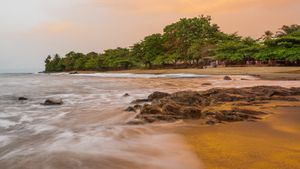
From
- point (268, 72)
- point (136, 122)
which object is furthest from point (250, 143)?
point (268, 72)

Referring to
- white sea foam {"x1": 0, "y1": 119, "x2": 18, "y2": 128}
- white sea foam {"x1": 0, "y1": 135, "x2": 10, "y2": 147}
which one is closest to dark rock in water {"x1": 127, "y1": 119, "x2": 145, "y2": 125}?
white sea foam {"x1": 0, "y1": 135, "x2": 10, "y2": 147}

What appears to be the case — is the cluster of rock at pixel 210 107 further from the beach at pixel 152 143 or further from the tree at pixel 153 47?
the tree at pixel 153 47

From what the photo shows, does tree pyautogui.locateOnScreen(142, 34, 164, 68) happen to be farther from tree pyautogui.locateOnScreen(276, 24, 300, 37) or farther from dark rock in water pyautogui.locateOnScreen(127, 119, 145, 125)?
dark rock in water pyautogui.locateOnScreen(127, 119, 145, 125)

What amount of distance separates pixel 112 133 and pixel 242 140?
2.53m

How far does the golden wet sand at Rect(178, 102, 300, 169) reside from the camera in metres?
3.86

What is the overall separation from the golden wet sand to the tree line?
104 ft

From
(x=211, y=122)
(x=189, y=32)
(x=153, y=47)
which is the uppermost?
(x=189, y=32)

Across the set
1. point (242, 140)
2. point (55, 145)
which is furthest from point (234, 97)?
point (55, 145)

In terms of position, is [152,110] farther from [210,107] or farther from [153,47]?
[153,47]

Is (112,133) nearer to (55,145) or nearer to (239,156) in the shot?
(55,145)

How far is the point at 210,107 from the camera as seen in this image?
8414 mm

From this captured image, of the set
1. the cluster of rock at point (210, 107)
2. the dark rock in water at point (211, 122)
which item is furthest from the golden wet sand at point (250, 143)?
the cluster of rock at point (210, 107)

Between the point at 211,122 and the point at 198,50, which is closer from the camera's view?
the point at 211,122

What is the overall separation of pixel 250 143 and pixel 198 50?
45.1 m
